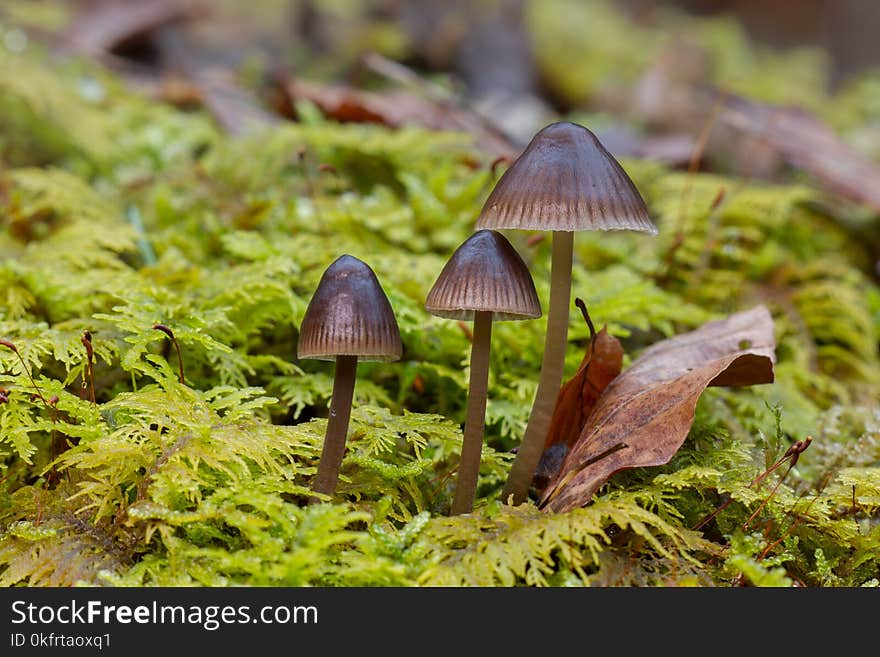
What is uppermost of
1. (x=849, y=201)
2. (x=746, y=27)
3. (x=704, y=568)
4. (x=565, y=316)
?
(x=746, y=27)

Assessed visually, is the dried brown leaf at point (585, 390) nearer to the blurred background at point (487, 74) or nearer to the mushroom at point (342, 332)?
the mushroom at point (342, 332)

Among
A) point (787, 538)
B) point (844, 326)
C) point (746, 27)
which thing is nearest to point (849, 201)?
point (844, 326)

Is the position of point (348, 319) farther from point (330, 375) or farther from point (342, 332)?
point (330, 375)

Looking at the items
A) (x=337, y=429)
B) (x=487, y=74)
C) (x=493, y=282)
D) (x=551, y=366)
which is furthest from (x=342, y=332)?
(x=487, y=74)

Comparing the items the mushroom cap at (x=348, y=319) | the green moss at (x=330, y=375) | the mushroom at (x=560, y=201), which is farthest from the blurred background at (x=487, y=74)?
the mushroom cap at (x=348, y=319)

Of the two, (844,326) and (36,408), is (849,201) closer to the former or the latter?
(844,326)

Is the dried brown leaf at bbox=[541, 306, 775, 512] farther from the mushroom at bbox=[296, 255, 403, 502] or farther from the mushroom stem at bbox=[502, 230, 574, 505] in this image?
the mushroom at bbox=[296, 255, 403, 502]
